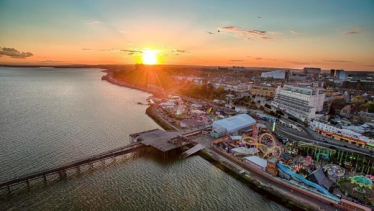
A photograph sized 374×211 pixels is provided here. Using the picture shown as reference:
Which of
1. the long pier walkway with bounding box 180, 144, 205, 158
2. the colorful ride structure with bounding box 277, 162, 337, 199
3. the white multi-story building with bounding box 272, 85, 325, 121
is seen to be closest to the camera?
the colorful ride structure with bounding box 277, 162, 337, 199

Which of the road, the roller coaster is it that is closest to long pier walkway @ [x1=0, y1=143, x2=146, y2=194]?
the roller coaster

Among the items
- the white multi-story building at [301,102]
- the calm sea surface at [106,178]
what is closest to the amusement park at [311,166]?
the calm sea surface at [106,178]

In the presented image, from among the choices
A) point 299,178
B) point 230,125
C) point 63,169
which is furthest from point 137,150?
point 299,178

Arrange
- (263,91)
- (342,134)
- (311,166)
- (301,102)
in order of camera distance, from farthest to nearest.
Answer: (263,91) → (301,102) → (342,134) → (311,166)

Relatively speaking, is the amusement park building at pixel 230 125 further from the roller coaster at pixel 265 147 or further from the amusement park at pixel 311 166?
the roller coaster at pixel 265 147

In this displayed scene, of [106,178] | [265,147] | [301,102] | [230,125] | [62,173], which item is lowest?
[106,178]

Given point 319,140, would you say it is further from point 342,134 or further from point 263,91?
point 263,91

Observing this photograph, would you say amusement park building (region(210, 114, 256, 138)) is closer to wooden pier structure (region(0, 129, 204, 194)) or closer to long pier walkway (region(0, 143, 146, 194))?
→ wooden pier structure (region(0, 129, 204, 194))
